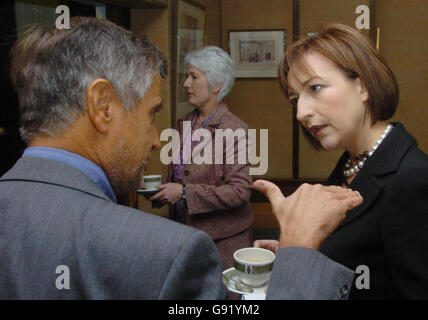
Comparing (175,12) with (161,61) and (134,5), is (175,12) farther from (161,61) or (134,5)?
(161,61)

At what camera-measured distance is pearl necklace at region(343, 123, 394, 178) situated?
4.55ft

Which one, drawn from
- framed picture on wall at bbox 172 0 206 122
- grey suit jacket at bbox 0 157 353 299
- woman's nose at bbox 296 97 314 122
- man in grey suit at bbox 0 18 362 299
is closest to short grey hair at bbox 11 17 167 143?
man in grey suit at bbox 0 18 362 299

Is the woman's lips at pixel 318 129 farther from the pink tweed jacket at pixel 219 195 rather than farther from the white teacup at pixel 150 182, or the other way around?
the white teacup at pixel 150 182

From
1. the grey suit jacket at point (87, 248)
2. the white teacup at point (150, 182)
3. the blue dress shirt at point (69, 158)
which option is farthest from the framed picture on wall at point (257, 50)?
the grey suit jacket at point (87, 248)

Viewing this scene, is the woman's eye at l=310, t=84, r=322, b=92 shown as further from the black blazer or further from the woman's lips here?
the black blazer

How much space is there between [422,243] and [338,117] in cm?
51

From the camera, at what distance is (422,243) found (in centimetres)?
108

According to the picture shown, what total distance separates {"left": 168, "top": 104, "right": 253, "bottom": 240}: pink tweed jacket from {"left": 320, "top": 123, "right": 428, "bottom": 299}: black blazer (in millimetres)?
1189

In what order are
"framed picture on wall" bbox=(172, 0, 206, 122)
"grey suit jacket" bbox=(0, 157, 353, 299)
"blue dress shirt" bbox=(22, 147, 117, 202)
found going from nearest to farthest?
"grey suit jacket" bbox=(0, 157, 353, 299), "blue dress shirt" bbox=(22, 147, 117, 202), "framed picture on wall" bbox=(172, 0, 206, 122)

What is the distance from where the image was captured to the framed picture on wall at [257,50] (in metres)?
5.37

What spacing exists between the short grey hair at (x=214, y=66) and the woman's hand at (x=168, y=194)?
2.42 feet

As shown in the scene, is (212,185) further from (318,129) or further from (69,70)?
→ (69,70)

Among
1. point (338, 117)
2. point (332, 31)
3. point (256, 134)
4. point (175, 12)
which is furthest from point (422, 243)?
point (256, 134)

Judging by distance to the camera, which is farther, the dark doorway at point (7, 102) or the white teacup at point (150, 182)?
the white teacup at point (150, 182)
